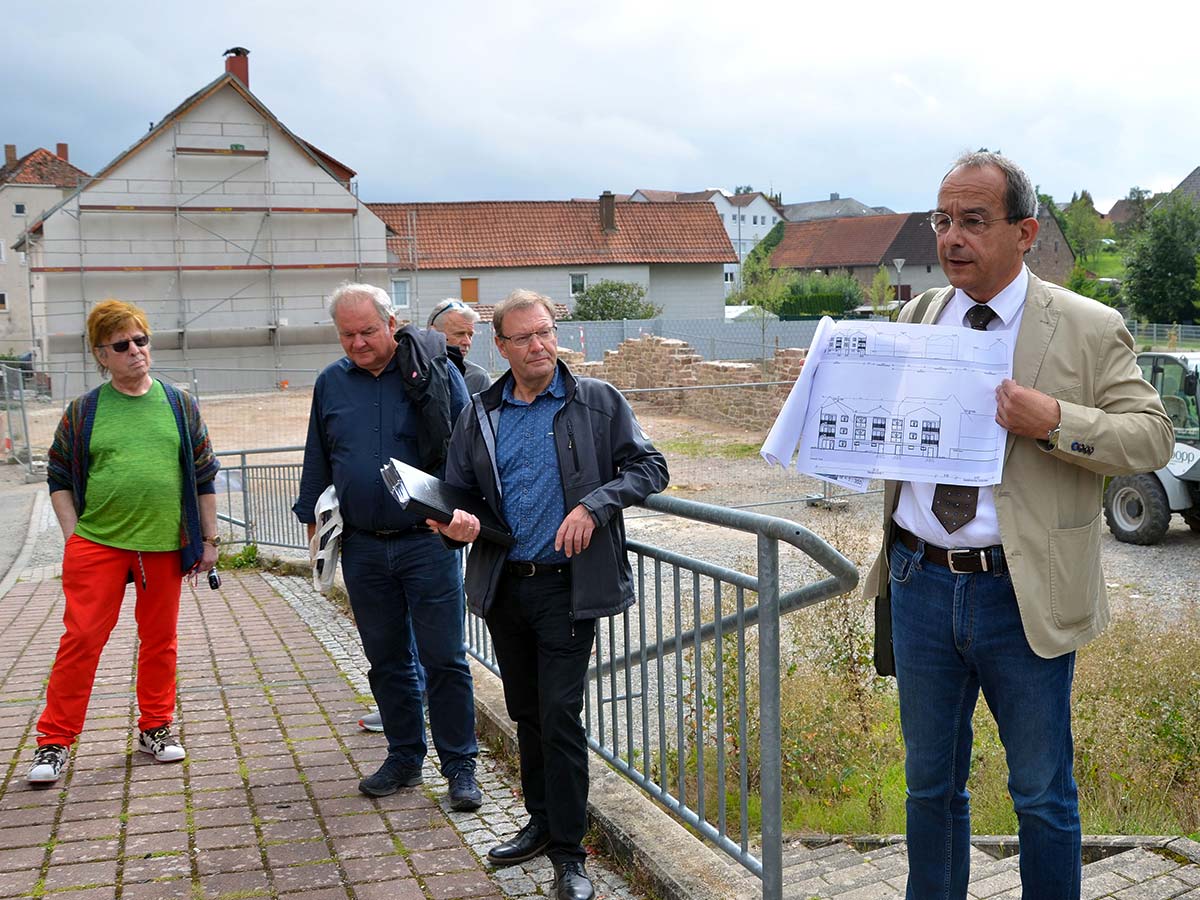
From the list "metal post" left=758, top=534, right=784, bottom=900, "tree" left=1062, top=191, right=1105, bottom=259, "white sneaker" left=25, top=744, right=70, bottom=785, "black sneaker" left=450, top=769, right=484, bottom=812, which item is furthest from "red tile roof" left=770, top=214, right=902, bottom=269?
"metal post" left=758, top=534, right=784, bottom=900

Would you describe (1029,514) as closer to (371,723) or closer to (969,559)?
(969,559)

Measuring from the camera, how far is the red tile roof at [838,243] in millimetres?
83125

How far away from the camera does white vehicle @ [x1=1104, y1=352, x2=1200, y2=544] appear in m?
13.7

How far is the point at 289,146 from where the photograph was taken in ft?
145

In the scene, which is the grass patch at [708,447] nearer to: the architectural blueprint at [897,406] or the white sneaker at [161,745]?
the white sneaker at [161,745]

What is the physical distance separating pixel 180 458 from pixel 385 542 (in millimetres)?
1185

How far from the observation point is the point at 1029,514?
8.69 ft

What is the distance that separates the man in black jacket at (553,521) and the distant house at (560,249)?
47.5 m

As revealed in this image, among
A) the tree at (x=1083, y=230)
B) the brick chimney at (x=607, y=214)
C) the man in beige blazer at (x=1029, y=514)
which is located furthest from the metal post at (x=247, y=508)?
the tree at (x=1083, y=230)

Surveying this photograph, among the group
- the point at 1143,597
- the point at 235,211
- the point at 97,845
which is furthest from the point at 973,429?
the point at 235,211

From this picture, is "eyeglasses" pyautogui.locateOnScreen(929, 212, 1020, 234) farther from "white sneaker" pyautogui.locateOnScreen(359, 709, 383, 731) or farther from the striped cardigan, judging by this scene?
"white sneaker" pyautogui.locateOnScreen(359, 709, 383, 731)

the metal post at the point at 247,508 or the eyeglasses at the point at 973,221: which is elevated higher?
the eyeglasses at the point at 973,221

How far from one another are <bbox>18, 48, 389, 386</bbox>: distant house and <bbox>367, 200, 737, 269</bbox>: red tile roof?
6.70m

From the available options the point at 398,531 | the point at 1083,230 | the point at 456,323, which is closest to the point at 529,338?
the point at 398,531
